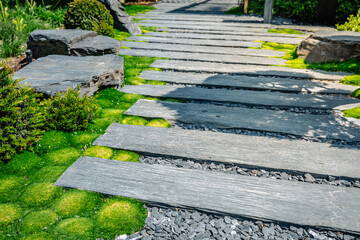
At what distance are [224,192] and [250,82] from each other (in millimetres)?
3013

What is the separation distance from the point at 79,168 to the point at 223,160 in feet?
4.67

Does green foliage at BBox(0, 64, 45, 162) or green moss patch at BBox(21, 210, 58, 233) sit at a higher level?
green foliage at BBox(0, 64, 45, 162)

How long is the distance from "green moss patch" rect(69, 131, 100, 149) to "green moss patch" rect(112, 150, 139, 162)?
39cm

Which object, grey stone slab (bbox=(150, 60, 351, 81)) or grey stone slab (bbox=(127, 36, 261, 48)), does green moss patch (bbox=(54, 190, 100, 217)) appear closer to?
grey stone slab (bbox=(150, 60, 351, 81))

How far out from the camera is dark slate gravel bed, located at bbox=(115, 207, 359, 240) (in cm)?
207

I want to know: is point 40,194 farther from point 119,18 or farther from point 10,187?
point 119,18

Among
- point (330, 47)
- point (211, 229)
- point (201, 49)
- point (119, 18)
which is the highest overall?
point (119, 18)

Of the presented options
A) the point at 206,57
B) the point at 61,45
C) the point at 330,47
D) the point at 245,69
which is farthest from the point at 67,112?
the point at 330,47

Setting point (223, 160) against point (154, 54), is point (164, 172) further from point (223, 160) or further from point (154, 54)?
point (154, 54)

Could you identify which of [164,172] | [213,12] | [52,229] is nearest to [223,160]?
[164,172]

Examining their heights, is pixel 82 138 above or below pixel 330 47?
below

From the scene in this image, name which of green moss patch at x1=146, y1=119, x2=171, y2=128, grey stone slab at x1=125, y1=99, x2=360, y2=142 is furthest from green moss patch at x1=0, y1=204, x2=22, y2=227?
grey stone slab at x1=125, y1=99, x2=360, y2=142

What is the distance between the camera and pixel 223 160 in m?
2.88

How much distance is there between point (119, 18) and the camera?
828 centimetres
